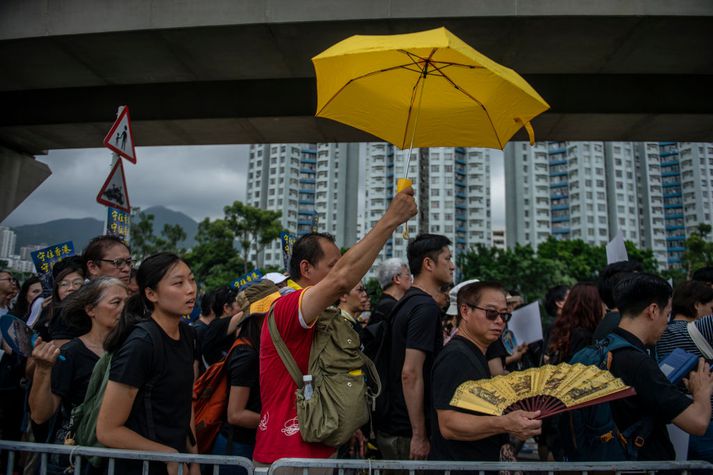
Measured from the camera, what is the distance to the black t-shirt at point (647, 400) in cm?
258

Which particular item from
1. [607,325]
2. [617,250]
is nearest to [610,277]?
[607,325]

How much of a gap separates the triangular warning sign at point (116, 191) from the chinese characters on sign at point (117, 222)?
6 cm

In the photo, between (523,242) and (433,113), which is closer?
(433,113)

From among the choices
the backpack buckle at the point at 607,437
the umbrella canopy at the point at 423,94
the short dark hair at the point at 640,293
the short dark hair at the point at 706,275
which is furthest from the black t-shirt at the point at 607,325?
the short dark hair at the point at 706,275

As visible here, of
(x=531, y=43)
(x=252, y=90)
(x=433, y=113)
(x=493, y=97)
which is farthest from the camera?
(x=252, y=90)

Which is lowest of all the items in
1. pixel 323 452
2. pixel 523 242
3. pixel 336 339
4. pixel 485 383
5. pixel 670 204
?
pixel 323 452

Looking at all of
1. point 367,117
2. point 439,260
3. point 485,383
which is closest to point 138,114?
point 367,117

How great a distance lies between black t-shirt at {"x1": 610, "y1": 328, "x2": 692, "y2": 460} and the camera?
2582mm

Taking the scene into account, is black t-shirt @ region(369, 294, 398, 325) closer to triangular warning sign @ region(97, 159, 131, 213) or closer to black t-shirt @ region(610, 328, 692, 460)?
black t-shirt @ region(610, 328, 692, 460)

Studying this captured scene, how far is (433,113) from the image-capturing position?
367 cm

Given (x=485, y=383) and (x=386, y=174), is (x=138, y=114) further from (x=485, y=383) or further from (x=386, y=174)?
(x=386, y=174)

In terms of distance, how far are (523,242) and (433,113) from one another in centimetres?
10820

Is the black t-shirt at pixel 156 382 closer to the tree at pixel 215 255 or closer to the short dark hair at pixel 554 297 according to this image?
the short dark hair at pixel 554 297

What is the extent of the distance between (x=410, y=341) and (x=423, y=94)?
176 cm
